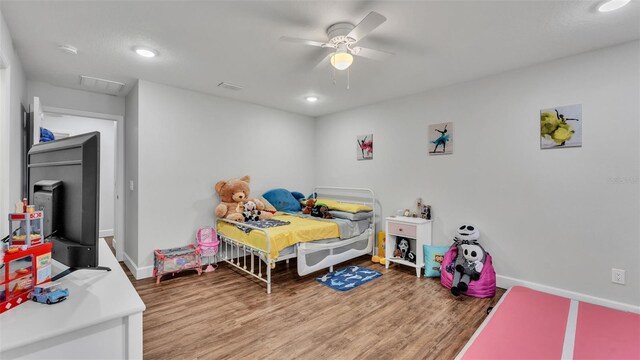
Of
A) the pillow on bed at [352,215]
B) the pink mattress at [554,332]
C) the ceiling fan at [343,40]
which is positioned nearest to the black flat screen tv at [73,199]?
the ceiling fan at [343,40]

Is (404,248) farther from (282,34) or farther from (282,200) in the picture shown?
(282,34)

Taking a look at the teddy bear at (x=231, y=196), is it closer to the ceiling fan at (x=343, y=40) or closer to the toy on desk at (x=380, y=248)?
the toy on desk at (x=380, y=248)

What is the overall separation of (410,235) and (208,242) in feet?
8.72

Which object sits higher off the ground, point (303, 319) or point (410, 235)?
point (410, 235)

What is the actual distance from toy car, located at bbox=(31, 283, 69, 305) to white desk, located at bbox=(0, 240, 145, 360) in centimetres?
2

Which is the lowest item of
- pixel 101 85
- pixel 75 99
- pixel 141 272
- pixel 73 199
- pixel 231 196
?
pixel 141 272

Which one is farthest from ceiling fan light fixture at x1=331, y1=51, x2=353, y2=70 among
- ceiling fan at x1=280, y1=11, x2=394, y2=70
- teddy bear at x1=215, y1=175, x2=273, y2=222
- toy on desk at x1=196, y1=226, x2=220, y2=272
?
toy on desk at x1=196, y1=226, x2=220, y2=272

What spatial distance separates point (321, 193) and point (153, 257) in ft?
9.25

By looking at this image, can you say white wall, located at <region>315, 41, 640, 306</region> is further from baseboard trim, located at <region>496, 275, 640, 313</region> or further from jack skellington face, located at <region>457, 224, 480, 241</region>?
jack skellington face, located at <region>457, 224, 480, 241</region>

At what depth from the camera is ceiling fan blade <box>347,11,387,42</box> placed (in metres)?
1.79

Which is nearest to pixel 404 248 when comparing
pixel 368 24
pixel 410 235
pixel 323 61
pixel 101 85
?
pixel 410 235

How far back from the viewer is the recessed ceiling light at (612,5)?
6.18ft

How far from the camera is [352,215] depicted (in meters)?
3.88

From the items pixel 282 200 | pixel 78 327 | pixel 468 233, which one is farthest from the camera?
pixel 282 200
